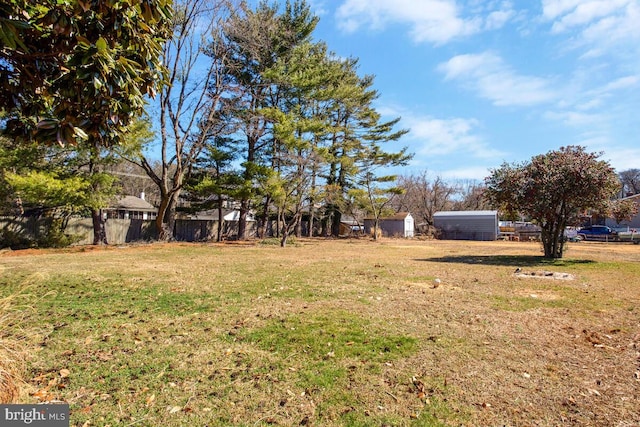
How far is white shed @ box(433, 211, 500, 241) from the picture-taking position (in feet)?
105

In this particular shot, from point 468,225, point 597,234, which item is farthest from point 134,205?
point 597,234

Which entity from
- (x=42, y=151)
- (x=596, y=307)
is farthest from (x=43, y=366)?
(x=42, y=151)

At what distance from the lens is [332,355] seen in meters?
3.58

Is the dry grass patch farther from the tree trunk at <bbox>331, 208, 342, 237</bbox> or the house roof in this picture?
the tree trunk at <bbox>331, 208, 342, 237</bbox>

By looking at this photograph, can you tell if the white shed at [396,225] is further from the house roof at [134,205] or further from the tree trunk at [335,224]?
the house roof at [134,205]

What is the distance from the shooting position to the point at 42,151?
587 inches

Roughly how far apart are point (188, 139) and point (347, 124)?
1551 cm

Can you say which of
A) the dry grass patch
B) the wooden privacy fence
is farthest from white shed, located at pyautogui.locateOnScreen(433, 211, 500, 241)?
the dry grass patch

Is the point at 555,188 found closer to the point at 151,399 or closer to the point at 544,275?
the point at 544,275

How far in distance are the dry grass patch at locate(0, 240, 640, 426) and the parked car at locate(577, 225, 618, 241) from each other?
84.8 ft

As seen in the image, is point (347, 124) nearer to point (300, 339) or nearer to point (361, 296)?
point (361, 296)

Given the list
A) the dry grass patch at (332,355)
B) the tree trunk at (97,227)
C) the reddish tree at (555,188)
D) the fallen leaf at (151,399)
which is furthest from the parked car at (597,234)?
the tree trunk at (97,227)

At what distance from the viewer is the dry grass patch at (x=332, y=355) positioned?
8.59 feet

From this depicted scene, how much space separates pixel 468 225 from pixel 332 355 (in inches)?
1310
